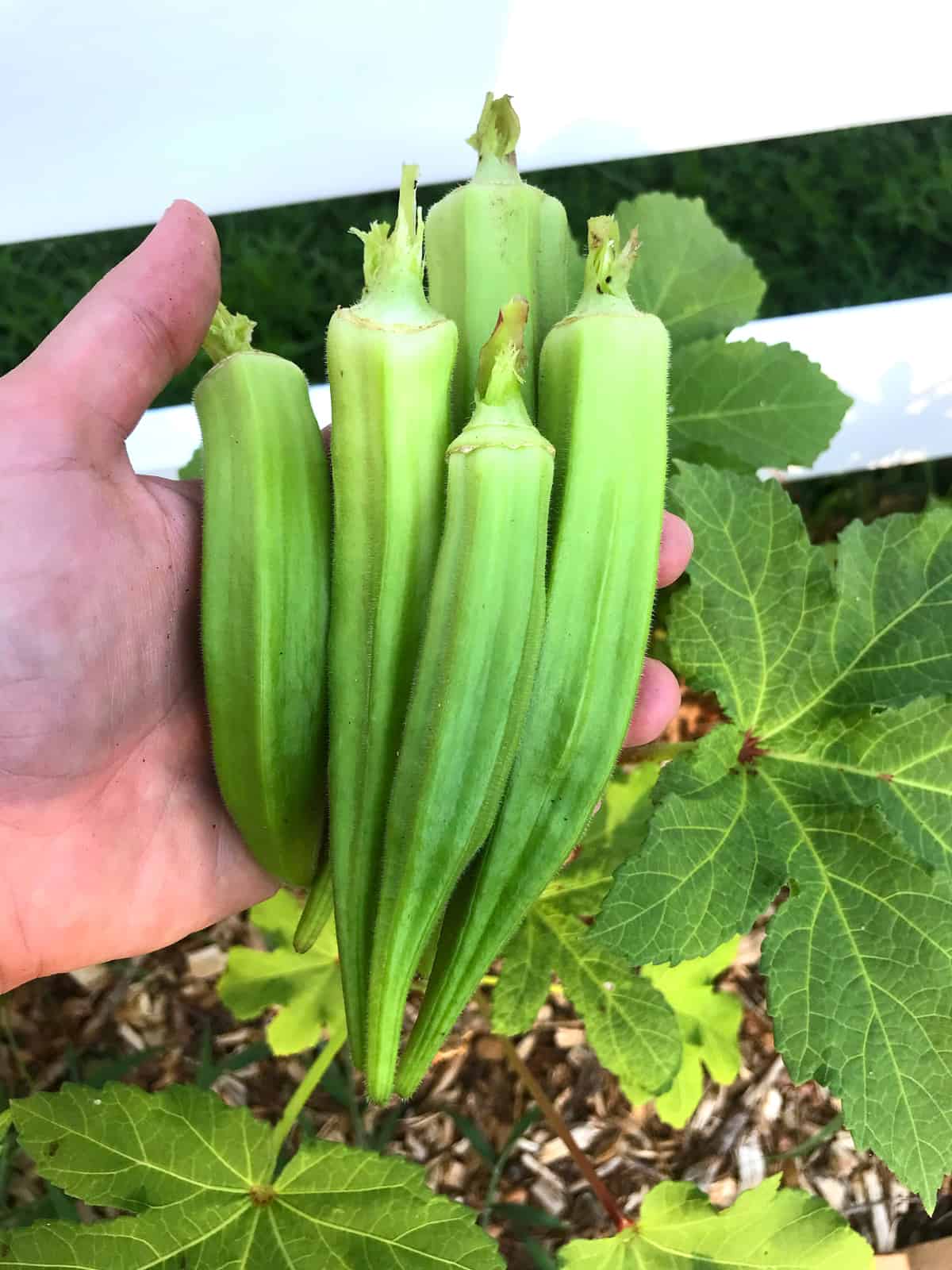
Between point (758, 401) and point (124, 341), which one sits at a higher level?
point (124, 341)

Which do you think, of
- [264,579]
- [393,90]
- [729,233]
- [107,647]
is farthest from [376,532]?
[729,233]

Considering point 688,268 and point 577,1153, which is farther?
point 688,268

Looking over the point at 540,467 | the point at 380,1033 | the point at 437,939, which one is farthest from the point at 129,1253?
the point at 540,467

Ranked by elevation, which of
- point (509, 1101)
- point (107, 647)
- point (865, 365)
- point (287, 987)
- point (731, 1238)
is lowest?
point (509, 1101)

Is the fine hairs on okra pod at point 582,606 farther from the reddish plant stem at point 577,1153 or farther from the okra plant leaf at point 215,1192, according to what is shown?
the reddish plant stem at point 577,1153

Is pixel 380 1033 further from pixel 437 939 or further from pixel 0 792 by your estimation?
pixel 0 792

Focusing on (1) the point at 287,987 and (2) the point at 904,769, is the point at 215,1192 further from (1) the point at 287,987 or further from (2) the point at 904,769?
(2) the point at 904,769

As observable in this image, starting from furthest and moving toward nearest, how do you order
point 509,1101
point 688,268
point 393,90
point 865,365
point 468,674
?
point 865,365 < point 393,90 < point 509,1101 < point 688,268 < point 468,674

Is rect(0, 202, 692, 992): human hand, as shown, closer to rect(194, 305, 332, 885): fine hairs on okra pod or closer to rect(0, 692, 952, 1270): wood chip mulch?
rect(194, 305, 332, 885): fine hairs on okra pod
